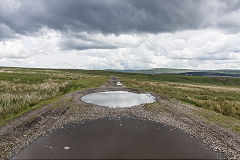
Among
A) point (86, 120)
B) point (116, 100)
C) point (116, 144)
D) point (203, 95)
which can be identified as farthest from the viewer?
point (203, 95)

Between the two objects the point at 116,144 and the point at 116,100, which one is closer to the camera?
the point at 116,144

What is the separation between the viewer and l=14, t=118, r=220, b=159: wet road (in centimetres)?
856

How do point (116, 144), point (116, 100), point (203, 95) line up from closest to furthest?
1. point (116, 144)
2. point (116, 100)
3. point (203, 95)

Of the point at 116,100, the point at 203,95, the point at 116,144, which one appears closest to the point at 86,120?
the point at 116,144

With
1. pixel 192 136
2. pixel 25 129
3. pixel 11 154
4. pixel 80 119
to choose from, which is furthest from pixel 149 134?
pixel 25 129

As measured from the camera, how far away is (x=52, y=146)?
935 cm

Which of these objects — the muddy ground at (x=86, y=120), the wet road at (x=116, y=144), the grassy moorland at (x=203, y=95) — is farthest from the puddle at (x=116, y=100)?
the wet road at (x=116, y=144)

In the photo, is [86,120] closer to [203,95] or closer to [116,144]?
[116,144]

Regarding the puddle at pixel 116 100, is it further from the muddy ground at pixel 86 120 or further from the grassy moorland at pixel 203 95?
the grassy moorland at pixel 203 95

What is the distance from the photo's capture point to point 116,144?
31.8 feet

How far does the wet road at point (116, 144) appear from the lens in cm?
856

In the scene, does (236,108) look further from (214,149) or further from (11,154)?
(11,154)

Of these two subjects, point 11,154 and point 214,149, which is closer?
point 11,154

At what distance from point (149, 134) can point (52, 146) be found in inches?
309
